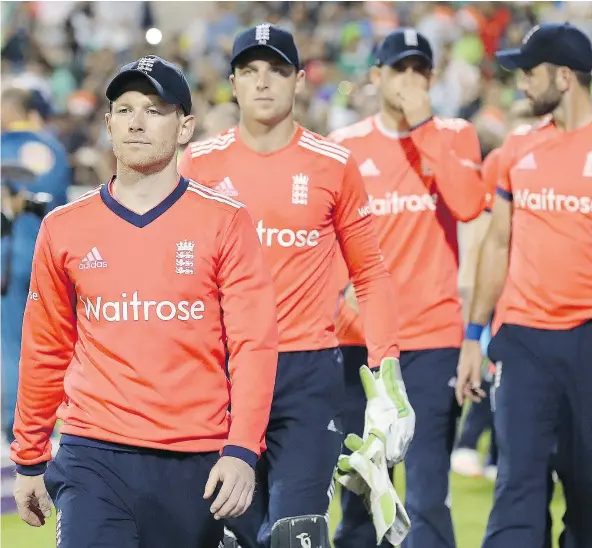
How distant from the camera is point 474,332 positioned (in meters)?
5.80

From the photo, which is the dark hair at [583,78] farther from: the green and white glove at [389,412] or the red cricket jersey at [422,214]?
the green and white glove at [389,412]

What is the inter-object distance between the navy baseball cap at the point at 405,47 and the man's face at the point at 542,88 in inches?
24.7

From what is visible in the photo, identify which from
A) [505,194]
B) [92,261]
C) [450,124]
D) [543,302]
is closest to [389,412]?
[543,302]

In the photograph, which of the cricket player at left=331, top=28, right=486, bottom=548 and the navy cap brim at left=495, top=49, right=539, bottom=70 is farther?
the cricket player at left=331, top=28, right=486, bottom=548

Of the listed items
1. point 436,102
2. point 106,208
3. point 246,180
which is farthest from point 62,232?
point 436,102

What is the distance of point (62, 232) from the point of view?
382cm

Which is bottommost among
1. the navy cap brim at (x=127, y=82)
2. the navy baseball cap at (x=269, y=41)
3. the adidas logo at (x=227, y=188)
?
the adidas logo at (x=227, y=188)

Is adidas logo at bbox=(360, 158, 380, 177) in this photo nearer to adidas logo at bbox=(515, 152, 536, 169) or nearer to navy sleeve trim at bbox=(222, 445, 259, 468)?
adidas logo at bbox=(515, 152, 536, 169)

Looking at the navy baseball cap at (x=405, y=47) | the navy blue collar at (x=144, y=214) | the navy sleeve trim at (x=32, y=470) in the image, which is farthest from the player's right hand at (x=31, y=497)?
the navy baseball cap at (x=405, y=47)

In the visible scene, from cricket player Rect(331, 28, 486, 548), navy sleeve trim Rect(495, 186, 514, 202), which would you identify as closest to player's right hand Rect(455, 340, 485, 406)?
cricket player Rect(331, 28, 486, 548)

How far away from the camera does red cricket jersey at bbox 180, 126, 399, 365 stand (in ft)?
15.8

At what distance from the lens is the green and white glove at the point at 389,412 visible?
15.7 feet

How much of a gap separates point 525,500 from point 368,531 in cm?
79

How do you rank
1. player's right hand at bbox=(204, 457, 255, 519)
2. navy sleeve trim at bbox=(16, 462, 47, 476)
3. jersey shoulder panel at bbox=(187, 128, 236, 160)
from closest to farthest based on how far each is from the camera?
player's right hand at bbox=(204, 457, 255, 519), navy sleeve trim at bbox=(16, 462, 47, 476), jersey shoulder panel at bbox=(187, 128, 236, 160)
